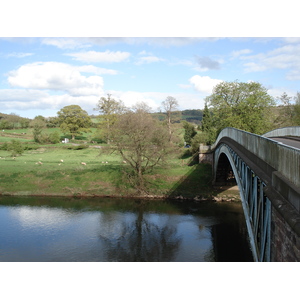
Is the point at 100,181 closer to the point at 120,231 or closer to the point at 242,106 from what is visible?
the point at 120,231

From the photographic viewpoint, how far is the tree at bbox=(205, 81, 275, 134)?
44344 millimetres

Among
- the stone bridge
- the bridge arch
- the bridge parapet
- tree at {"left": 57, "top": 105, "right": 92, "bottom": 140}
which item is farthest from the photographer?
tree at {"left": 57, "top": 105, "right": 92, "bottom": 140}

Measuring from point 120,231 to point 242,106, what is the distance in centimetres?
2989

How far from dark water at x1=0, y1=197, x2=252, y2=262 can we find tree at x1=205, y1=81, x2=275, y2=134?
1607 cm

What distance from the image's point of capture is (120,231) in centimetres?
2422

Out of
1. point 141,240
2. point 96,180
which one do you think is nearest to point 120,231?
point 141,240

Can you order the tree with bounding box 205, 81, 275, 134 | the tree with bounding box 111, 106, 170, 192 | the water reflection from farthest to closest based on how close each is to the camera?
the tree with bounding box 205, 81, 275, 134 → the tree with bounding box 111, 106, 170, 192 → the water reflection

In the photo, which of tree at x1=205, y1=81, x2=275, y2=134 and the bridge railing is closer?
the bridge railing

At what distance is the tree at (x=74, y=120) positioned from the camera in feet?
251

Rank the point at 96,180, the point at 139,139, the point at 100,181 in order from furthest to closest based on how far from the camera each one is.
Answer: the point at 96,180
the point at 100,181
the point at 139,139

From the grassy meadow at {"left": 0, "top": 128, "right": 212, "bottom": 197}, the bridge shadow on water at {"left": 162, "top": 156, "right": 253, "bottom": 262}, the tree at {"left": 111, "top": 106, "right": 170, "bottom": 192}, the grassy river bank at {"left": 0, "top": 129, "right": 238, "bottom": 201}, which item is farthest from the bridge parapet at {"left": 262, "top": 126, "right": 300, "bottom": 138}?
the tree at {"left": 111, "top": 106, "right": 170, "bottom": 192}

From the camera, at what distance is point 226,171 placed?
36.1 meters

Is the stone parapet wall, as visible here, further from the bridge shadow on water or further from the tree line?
the tree line

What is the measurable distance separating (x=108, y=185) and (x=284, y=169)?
3111 cm
